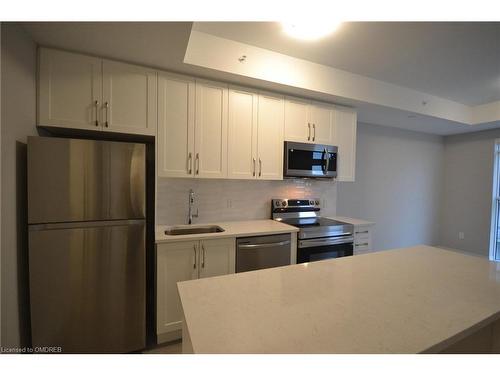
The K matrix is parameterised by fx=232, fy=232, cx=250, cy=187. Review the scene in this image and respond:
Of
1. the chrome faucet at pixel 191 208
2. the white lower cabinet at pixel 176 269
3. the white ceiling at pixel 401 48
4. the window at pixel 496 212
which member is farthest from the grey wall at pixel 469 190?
the chrome faucet at pixel 191 208

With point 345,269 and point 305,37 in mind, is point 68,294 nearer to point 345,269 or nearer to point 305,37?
point 345,269

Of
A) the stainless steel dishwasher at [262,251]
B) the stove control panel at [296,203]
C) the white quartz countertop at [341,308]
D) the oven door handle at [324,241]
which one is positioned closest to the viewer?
the white quartz countertop at [341,308]

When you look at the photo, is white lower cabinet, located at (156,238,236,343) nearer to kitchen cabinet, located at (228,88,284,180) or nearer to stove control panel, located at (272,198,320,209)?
kitchen cabinet, located at (228,88,284,180)

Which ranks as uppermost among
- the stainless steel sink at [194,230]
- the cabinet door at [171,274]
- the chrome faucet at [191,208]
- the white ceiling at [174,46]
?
the white ceiling at [174,46]

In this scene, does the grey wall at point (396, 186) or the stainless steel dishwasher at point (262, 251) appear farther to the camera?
the grey wall at point (396, 186)

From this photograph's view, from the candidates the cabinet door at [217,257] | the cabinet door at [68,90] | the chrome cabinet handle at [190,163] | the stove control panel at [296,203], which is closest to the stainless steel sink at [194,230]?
the cabinet door at [217,257]

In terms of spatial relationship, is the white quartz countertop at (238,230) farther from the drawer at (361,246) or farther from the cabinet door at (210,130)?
the drawer at (361,246)

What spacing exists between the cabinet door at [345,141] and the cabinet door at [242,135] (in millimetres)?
1152

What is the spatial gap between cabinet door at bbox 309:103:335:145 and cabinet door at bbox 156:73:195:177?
55.9 inches

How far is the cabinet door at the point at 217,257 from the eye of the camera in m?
2.02

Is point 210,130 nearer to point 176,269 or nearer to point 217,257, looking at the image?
point 217,257

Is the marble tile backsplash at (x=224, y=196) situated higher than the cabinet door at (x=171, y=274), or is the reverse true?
the marble tile backsplash at (x=224, y=196)

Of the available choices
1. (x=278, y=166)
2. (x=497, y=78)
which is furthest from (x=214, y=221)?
(x=497, y=78)

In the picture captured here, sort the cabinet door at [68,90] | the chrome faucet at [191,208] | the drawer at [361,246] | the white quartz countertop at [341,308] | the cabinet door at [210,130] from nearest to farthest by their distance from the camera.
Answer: the white quartz countertop at [341,308] < the cabinet door at [68,90] < the cabinet door at [210,130] < the chrome faucet at [191,208] < the drawer at [361,246]
